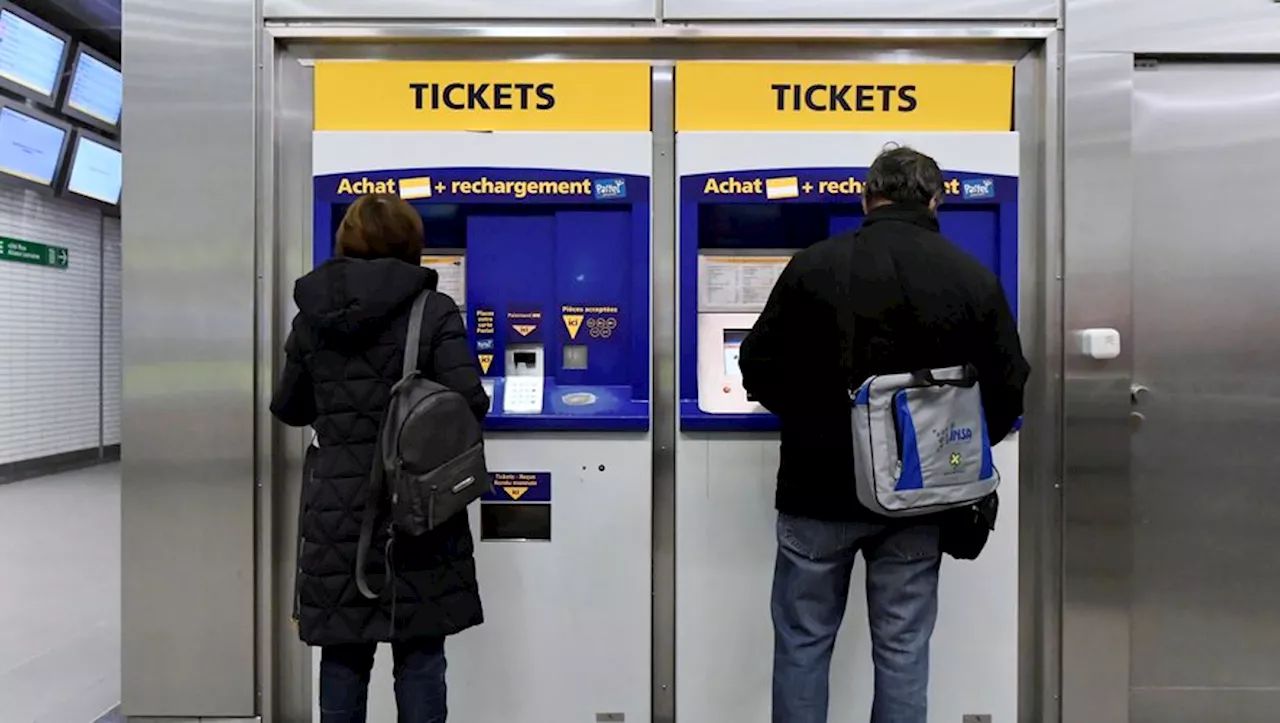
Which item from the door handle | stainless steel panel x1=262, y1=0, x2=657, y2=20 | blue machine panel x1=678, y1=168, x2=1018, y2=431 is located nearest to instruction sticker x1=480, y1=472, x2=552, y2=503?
blue machine panel x1=678, y1=168, x2=1018, y2=431

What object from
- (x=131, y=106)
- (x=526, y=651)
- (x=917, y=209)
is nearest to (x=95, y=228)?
(x=131, y=106)

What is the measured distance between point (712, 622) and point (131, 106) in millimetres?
2327

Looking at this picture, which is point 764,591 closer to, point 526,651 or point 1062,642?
point 526,651

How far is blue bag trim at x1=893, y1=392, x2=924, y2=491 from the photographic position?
173 cm

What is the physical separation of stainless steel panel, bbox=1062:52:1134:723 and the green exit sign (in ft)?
26.1

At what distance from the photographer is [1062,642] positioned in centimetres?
251

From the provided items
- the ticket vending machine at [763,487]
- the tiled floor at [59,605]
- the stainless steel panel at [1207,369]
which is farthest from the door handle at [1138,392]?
the tiled floor at [59,605]

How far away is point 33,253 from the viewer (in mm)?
7203

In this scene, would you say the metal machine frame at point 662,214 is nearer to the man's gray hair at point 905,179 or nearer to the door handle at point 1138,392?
the door handle at point 1138,392

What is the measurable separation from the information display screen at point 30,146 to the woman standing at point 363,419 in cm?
640

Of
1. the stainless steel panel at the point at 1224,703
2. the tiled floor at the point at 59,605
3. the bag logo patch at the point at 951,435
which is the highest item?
Result: the bag logo patch at the point at 951,435

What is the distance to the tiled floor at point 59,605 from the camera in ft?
9.38

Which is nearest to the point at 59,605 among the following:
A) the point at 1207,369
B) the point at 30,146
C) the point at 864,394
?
the point at 864,394

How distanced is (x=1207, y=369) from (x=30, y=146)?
8.16 metres
